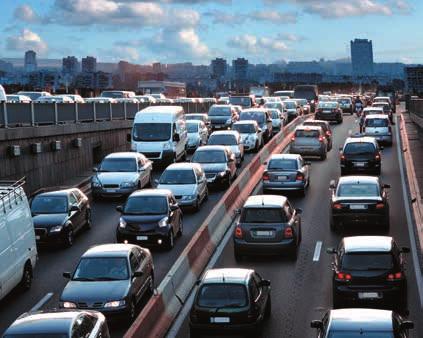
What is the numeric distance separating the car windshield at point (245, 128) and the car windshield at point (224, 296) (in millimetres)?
30735

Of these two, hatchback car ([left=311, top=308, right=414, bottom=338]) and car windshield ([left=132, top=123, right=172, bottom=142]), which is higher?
car windshield ([left=132, top=123, right=172, bottom=142])

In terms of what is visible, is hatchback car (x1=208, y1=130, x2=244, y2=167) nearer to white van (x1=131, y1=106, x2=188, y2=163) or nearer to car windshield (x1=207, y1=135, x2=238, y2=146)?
car windshield (x1=207, y1=135, x2=238, y2=146)

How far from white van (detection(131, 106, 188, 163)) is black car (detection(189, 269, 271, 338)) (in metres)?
23.6

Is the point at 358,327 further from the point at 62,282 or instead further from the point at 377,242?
the point at 62,282

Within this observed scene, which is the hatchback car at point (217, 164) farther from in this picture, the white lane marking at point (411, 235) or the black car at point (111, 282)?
the black car at point (111, 282)

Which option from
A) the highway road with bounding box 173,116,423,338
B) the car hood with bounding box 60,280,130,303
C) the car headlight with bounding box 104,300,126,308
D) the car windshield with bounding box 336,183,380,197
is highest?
the car windshield with bounding box 336,183,380,197

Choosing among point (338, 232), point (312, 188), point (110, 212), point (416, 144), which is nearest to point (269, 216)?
point (338, 232)

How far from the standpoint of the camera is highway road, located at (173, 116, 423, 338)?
16781mm

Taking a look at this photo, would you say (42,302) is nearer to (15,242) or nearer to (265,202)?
(15,242)

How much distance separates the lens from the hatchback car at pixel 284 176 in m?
30.9

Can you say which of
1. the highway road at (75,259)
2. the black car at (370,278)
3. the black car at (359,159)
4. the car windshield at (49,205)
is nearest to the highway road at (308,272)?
the black car at (370,278)

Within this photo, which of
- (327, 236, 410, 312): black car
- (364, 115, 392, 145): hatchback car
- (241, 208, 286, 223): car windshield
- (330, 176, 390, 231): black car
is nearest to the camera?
(327, 236, 410, 312): black car

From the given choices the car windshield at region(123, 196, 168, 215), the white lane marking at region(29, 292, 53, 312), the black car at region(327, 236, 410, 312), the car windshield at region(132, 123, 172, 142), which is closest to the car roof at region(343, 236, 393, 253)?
the black car at region(327, 236, 410, 312)

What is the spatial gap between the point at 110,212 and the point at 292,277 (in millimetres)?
10672
